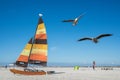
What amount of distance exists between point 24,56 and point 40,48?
3092mm

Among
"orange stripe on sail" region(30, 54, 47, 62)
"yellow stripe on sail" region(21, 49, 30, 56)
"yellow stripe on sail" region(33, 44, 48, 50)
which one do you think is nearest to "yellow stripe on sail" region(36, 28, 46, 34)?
"yellow stripe on sail" region(33, 44, 48, 50)

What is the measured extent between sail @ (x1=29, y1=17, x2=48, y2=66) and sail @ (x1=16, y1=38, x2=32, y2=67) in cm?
70

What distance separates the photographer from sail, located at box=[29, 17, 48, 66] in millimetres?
47312

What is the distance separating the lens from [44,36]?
4728 cm

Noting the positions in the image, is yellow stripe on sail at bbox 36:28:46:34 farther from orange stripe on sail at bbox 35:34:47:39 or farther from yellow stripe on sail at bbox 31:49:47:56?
yellow stripe on sail at bbox 31:49:47:56

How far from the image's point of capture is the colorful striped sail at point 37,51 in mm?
47375

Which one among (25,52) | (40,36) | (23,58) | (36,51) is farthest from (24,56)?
(40,36)

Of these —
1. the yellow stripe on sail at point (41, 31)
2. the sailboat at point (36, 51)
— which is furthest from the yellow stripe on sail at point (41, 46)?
the yellow stripe on sail at point (41, 31)

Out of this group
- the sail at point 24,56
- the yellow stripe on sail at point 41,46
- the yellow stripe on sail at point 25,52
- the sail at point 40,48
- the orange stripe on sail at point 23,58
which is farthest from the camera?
the yellow stripe on sail at point 25,52

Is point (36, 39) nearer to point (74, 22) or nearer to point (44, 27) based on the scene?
point (44, 27)

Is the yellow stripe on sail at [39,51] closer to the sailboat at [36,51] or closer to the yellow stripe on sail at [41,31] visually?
the sailboat at [36,51]

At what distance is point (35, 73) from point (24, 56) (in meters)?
7.23

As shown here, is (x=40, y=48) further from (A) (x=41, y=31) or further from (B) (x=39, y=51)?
(A) (x=41, y=31)

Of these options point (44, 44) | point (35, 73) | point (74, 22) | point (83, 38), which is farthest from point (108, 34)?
point (44, 44)
